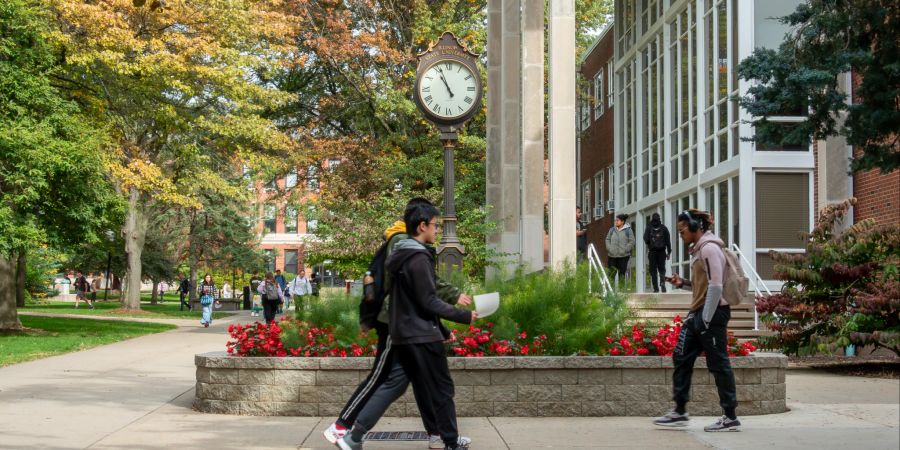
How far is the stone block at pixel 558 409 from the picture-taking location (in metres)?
10.7

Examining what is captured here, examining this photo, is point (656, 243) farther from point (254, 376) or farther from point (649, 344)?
point (254, 376)

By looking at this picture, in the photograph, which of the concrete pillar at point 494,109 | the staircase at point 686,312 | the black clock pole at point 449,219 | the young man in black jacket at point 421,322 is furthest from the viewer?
the concrete pillar at point 494,109

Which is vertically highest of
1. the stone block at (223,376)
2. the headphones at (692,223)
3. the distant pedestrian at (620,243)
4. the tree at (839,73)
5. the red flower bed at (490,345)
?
the tree at (839,73)

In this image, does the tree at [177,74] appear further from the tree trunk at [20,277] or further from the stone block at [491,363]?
the stone block at [491,363]

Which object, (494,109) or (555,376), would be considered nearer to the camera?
(555,376)

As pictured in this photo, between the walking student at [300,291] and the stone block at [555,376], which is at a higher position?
the walking student at [300,291]

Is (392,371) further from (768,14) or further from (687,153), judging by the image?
(687,153)

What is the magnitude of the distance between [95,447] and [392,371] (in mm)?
2485

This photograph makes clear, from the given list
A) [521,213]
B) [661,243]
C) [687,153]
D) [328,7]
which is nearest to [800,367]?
[661,243]

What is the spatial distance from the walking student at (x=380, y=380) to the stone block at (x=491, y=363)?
205 cm

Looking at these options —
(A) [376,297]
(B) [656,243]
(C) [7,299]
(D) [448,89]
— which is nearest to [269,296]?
(C) [7,299]

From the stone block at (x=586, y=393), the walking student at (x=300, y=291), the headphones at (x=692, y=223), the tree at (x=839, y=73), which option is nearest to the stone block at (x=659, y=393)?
the stone block at (x=586, y=393)

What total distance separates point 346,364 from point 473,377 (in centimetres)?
121

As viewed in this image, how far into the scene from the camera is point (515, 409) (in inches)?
424
